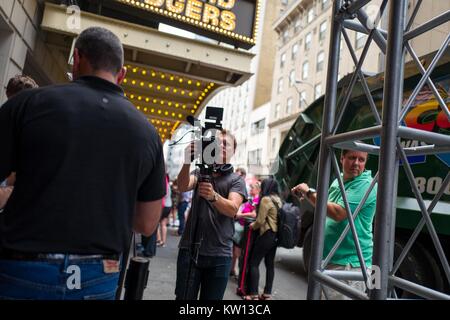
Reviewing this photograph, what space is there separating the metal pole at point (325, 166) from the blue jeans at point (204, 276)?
28.3 inches

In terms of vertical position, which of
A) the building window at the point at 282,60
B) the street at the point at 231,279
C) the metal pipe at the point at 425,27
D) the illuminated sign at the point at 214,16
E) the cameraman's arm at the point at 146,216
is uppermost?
the building window at the point at 282,60

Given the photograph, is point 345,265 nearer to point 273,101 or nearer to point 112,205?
point 112,205

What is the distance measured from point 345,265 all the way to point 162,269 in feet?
13.8

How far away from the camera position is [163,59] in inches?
353

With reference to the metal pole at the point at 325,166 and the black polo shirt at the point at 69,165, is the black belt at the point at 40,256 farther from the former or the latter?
the metal pole at the point at 325,166

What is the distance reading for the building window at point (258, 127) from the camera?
39.4m

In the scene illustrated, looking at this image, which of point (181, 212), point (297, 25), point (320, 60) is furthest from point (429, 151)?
point (297, 25)

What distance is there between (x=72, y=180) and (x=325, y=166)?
1.60 meters

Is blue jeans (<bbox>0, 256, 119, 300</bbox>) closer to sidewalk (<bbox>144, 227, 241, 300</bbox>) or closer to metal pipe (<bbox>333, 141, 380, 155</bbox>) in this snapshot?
metal pipe (<bbox>333, 141, 380, 155</bbox>)

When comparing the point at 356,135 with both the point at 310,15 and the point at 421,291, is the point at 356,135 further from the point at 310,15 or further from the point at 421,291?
the point at 310,15

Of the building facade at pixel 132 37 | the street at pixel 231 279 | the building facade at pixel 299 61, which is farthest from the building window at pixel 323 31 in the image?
the street at pixel 231 279

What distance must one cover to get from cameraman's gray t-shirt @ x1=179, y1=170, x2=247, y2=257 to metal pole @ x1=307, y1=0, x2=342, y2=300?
2.48 feet

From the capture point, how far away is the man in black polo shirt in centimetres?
146
